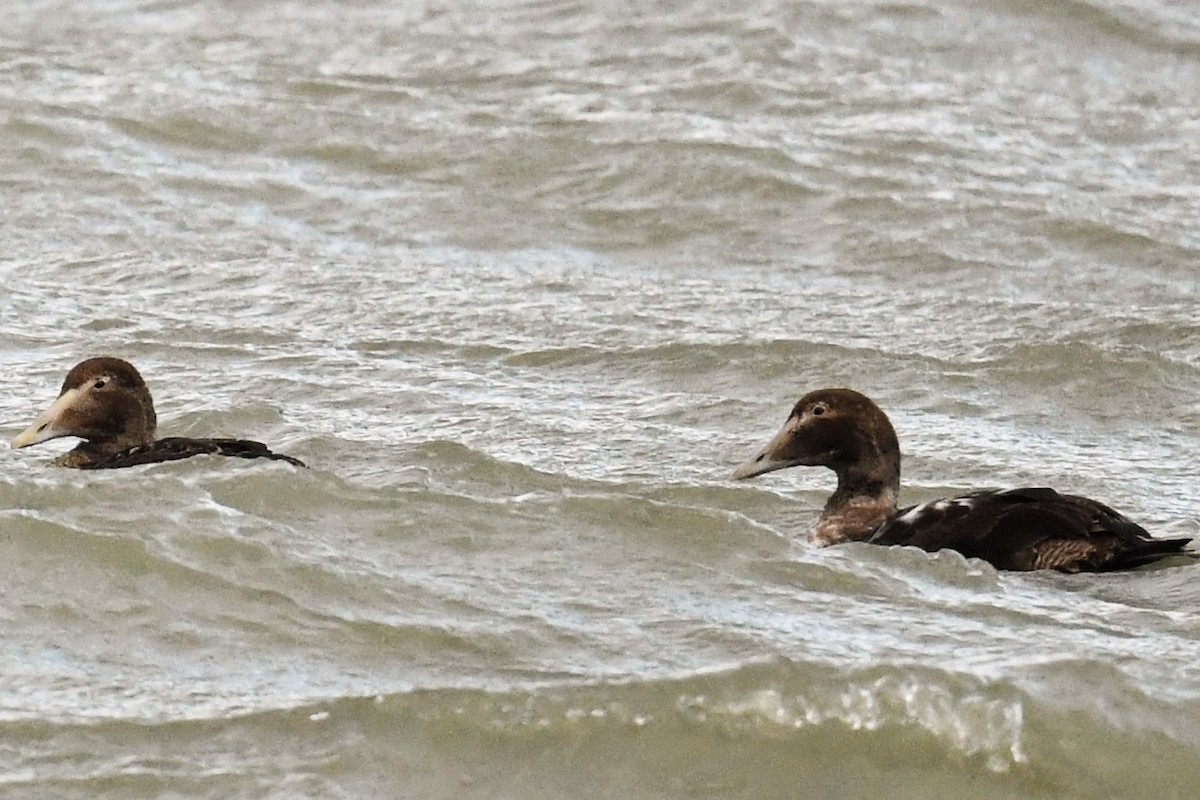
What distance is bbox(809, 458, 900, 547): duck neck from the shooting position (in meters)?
8.76

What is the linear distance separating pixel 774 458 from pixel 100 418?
8.05 feet

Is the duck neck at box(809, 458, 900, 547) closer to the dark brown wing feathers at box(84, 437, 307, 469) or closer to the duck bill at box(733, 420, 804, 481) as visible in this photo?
the duck bill at box(733, 420, 804, 481)

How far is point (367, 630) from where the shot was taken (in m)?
7.30

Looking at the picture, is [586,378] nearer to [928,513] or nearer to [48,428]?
[48,428]

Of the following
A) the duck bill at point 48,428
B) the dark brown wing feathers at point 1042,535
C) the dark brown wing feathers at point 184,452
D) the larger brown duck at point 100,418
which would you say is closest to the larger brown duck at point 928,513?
the dark brown wing feathers at point 1042,535

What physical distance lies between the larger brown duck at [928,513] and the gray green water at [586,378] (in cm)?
12

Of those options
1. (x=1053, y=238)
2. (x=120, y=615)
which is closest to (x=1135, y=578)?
(x=120, y=615)

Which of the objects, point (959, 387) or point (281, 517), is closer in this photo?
point (281, 517)

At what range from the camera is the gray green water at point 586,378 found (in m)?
6.57

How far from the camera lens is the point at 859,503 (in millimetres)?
9000

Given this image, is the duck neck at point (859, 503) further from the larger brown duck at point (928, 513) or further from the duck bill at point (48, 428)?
the duck bill at point (48, 428)

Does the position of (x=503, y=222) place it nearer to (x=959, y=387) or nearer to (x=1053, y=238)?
(x=1053, y=238)

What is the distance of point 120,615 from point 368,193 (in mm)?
7816

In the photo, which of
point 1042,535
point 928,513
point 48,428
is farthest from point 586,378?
point 1042,535
